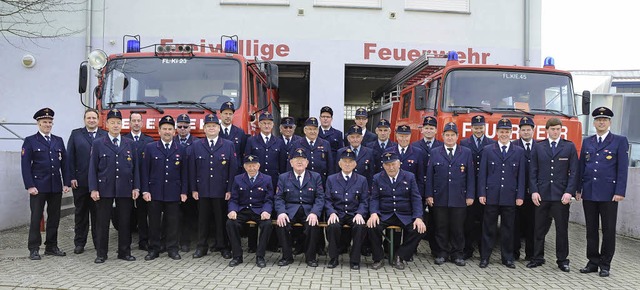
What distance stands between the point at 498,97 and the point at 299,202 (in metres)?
3.25

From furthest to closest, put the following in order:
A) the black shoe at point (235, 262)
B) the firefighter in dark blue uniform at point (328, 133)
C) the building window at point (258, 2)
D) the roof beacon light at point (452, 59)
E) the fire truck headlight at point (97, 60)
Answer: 1. the building window at point (258, 2)
2. the firefighter in dark blue uniform at point (328, 133)
3. the roof beacon light at point (452, 59)
4. the fire truck headlight at point (97, 60)
5. the black shoe at point (235, 262)

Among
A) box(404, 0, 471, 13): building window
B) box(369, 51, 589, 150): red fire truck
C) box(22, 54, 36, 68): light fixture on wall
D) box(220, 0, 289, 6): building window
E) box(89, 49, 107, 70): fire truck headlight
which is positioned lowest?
box(369, 51, 589, 150): red fire truck

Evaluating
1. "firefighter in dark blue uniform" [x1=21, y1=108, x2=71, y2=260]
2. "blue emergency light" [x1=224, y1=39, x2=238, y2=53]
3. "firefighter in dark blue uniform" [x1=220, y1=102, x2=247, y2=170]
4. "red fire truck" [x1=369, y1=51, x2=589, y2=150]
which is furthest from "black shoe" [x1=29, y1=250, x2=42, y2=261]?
"red fire truck" [x1=369, y1=51, x2=589, y2=150]

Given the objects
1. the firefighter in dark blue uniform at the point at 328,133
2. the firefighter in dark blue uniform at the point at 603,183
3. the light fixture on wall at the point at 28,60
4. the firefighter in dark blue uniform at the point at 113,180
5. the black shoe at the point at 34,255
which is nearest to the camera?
the firefighter in dark blue uniform at the point at 603,183

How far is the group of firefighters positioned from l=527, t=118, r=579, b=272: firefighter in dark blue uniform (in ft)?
0.04

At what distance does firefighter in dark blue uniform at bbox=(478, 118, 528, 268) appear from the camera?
255 inches

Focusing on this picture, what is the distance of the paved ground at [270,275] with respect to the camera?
211 inches

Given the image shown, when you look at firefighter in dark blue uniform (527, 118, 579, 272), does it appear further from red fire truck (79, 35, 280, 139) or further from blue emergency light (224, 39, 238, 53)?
blue emergency light (224, 39, 238, 53)

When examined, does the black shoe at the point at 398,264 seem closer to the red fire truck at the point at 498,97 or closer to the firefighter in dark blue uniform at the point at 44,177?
the red fire truck at the point at 498,97

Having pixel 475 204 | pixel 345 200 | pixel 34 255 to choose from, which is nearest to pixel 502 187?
pixel 475 204

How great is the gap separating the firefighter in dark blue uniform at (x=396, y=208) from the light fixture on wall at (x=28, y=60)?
10.6 m

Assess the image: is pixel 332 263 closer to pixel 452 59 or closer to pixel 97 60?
pixel 452 59

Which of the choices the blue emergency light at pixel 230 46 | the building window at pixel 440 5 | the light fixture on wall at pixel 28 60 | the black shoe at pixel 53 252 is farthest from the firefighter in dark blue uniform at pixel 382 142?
the light fixture on wall at pixel 28 60

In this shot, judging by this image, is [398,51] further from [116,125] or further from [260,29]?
[116,125]
